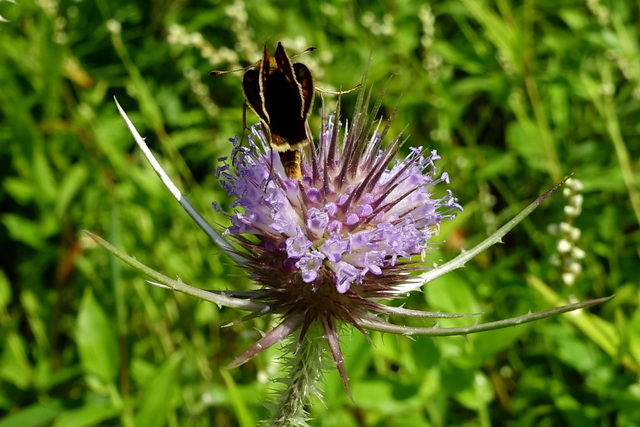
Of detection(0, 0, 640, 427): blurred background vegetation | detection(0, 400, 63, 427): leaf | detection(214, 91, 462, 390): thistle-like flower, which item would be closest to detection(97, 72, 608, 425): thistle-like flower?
detection(214, 91, 462, 390): thistle-like flower

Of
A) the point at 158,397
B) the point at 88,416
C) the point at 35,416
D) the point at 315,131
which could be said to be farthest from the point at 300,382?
the point at 315,131

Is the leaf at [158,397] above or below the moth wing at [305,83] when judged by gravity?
below

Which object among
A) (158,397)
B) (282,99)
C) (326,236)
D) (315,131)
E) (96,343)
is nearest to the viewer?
(282,99)

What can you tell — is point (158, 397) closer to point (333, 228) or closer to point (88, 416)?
point (88, 416)

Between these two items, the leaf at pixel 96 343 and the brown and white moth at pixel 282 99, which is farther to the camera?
the leaf at pixel 96 343

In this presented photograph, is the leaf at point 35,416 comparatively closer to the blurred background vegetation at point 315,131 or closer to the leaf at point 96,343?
the blurred background vegetation at point 315,131

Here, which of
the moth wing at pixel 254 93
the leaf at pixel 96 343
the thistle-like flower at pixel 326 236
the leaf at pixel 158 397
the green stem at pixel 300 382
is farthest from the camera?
the leaf at pixel 96 343

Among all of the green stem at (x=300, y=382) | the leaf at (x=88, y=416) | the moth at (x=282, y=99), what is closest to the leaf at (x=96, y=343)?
the leaf at (x=88, y=416)
